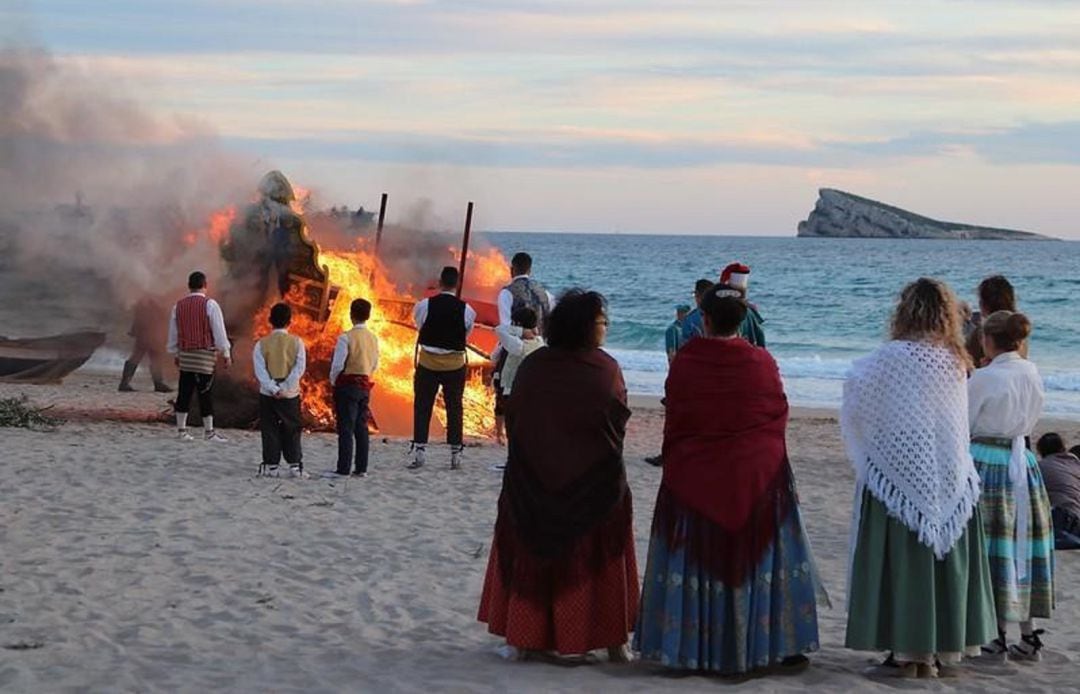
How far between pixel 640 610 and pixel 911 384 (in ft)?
5.27

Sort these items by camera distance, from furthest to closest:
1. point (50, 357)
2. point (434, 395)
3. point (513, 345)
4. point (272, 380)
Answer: point (50, 357) → point (434, 395) → point (513, 345) → point (272, 380)

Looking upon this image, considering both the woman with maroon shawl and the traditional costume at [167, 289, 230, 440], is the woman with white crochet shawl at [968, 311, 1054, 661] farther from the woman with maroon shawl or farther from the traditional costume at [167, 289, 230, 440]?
the traditional costume at [167, 289, 230, 440]

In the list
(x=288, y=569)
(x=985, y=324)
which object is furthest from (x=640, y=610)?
(x=288, y=569)

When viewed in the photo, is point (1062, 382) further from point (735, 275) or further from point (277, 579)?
point (277, 579)

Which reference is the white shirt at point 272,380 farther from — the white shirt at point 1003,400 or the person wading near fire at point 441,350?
the white shirt at point 1003,400

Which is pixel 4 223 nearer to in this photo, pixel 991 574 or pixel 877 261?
pixel 991 574

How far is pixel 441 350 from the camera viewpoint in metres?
13.6

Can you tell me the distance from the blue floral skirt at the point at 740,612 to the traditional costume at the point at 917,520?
0.96 feet

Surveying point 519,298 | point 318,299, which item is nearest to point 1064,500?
point 519,298

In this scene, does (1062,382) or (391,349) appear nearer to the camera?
(391,349)

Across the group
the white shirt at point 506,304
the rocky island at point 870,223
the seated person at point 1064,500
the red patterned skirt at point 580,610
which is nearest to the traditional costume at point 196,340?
the white shirt at point 506,304

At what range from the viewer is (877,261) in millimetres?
99938

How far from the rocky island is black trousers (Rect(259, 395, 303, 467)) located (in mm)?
140767

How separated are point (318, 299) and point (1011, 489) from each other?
35.1 feet
